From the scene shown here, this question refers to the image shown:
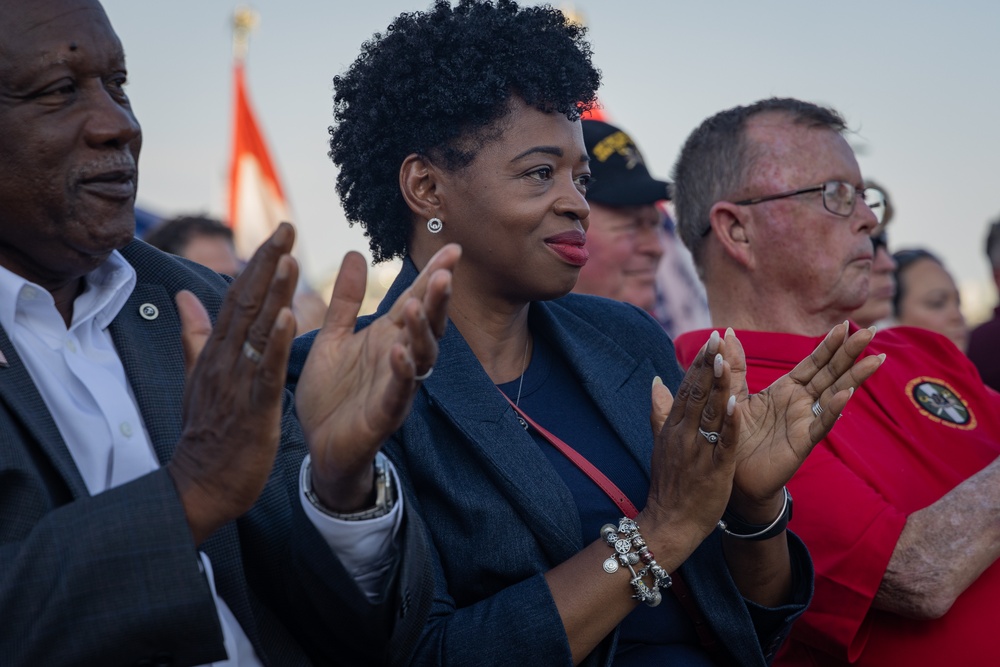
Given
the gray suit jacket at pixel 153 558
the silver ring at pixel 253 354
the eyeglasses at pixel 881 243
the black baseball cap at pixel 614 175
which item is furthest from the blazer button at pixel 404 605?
the eyeglasses at pixel 881 243

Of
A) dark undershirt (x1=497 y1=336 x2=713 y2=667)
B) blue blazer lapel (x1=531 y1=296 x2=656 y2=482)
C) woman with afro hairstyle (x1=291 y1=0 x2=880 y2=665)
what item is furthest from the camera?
blue blazer lapel (x1=531 y1=296 x2=656 y2=482)

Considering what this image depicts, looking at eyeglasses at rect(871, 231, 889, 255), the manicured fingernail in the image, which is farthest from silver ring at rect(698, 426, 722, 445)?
eyeglasses at rect(871, 231, 889, 255)

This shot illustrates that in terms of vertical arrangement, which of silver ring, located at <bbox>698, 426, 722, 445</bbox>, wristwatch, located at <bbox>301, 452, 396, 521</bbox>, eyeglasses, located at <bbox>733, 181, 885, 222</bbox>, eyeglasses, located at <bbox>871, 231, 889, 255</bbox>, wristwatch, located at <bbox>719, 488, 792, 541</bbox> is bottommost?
eyeglasses, located at <bbox>871, 231, 889, 255</bbox>

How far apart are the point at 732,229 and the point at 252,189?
828cm

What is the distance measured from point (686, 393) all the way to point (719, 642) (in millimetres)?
720

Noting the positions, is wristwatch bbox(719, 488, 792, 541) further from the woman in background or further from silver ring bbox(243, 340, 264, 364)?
the woman in background

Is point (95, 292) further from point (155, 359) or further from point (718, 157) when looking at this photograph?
point (718, 157)

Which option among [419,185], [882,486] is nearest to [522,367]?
[419,185]

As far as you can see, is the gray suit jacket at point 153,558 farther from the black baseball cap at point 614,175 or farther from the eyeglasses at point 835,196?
the black baseball cap at point 614,175

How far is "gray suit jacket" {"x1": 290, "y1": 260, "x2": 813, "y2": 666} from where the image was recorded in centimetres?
250

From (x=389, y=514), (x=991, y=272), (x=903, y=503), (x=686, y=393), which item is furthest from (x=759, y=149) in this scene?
(x=991, y=272)

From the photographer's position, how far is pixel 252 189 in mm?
11406

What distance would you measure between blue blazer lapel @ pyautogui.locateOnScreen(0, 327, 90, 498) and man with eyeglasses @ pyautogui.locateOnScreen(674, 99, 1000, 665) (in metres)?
1.72

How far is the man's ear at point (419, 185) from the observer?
3.13 metres
